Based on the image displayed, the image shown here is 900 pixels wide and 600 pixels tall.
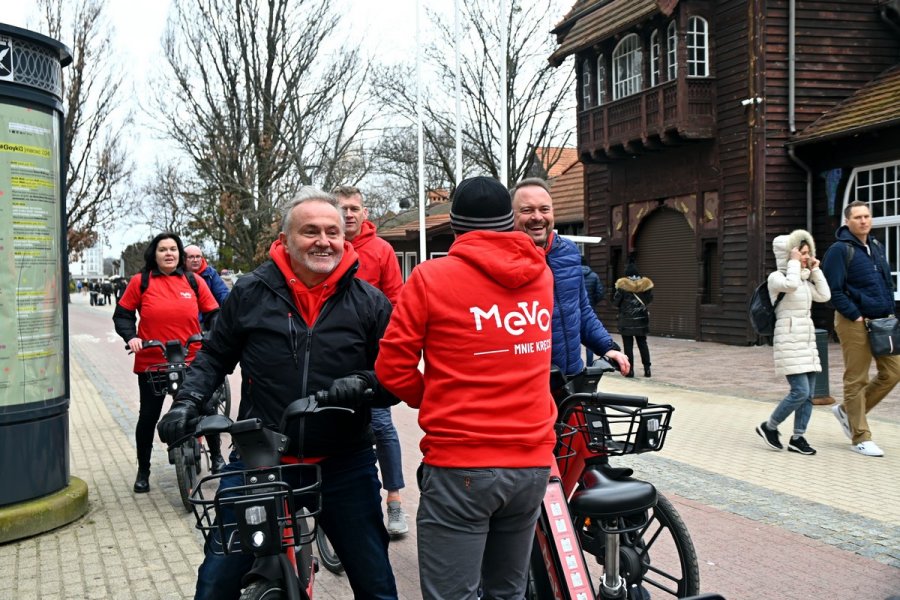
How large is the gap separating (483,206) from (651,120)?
1804 centimetres

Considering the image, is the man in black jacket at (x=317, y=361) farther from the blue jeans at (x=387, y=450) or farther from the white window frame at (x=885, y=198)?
the white window frame at (x=885, y=198)

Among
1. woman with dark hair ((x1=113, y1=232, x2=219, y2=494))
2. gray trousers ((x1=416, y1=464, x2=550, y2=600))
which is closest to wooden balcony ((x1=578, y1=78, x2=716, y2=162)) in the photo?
woman with dark hair ((x1=113, y1=232, x2=219, y2=494))

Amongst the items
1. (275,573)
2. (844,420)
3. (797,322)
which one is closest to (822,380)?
(844,420)

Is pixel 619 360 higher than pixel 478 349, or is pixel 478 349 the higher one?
pixel 478 349

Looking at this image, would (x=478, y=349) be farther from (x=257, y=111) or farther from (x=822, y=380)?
(x=257, y=111)

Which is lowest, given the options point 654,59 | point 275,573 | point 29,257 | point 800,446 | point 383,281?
point 800,446

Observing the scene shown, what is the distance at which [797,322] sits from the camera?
24.2 ft

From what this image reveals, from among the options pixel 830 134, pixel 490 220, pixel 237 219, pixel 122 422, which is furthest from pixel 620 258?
pixel 490 220

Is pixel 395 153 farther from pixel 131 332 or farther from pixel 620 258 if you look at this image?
pixel 131 332

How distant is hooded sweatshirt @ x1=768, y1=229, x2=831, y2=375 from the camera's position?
24.0 feet

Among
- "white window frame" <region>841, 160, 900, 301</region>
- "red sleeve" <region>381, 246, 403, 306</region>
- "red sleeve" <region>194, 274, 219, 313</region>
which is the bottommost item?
"red sleeve" <region>194, 274, 219, 313</region>

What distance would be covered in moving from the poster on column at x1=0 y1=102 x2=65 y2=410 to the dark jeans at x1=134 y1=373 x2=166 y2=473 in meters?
0.84

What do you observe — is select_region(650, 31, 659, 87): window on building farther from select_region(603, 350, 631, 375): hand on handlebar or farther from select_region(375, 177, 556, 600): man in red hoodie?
select_region(375, 177, 556, 600): man in red hoodie

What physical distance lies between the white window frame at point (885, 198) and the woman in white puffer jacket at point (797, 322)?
10178 mm
